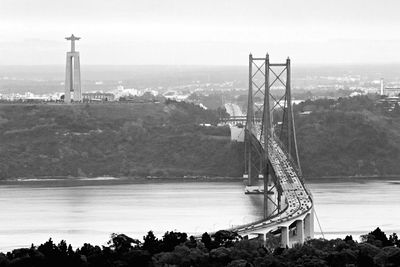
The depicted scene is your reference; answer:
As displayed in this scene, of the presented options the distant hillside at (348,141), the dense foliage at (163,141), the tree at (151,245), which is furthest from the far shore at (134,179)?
the tree at (151,245)

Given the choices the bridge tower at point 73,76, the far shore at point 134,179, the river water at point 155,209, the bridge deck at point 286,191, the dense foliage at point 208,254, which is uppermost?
the bridge tower at point 73,76

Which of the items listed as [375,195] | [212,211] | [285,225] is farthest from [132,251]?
[375,195]

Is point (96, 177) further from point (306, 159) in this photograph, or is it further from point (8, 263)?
point (8, 263)

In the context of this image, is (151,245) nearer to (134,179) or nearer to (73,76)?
(134,179)

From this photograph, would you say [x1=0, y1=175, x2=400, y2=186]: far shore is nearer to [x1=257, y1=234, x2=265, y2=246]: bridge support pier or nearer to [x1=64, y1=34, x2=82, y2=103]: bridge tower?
[x1=64, y1=34, x2=82, y2=103]: bridge tower

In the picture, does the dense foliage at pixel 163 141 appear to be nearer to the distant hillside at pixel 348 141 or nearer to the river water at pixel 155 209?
the distant hillside at pixel 348 141

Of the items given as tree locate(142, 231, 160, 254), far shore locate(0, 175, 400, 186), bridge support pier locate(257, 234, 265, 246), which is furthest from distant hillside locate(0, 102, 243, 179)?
tree locate(142, 231, 160, 254)
